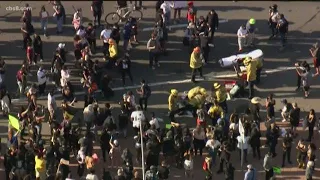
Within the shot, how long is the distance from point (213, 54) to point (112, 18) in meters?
4.93

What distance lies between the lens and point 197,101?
27.8 metres

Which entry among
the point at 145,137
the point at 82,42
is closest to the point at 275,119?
the point at 145,137

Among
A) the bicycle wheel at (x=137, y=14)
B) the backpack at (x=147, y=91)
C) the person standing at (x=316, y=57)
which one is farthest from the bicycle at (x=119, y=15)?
the person standing at (x=316, y=57)

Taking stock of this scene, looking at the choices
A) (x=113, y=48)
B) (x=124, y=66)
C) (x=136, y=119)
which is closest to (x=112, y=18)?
(x=113, y=48)

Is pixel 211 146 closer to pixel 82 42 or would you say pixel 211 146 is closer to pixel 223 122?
pixel 223 122

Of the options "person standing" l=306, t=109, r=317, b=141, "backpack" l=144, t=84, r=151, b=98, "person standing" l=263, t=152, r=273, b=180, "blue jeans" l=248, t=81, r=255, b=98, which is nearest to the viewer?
"person standing" l=263, t=152, r=273, b=180

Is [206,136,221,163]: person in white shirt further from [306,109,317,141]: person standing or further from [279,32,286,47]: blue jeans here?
[279,32,286,47]: blue jeans

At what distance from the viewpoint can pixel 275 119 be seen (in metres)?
27.9

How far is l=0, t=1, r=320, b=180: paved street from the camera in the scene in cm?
2881

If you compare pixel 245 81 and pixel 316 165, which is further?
pixel 245 81

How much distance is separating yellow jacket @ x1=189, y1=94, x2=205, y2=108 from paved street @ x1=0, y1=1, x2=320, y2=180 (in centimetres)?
61

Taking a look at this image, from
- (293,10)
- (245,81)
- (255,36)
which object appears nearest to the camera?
(245,81)

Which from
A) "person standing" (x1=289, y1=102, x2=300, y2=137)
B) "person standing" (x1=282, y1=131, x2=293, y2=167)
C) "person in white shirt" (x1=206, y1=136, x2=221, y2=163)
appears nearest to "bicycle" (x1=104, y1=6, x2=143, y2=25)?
"person standing" (x1=289, y1=102, x2=300, y2=137)

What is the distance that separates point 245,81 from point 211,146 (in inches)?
220
